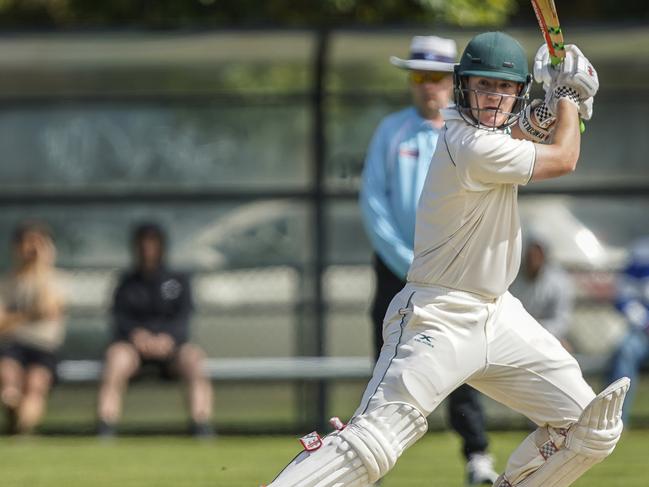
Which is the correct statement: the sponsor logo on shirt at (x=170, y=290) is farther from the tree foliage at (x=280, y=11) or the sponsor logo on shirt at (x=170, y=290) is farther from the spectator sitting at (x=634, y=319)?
the tree foliage at (x=280, y=11)

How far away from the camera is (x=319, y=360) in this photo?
35.1ft

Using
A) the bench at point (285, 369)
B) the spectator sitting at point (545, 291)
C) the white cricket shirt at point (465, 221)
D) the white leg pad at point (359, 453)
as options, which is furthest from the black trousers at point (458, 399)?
the spectator sitting at point (545, 291)

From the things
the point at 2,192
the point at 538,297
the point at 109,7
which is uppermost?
the point at 109,7

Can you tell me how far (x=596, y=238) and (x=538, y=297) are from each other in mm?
978

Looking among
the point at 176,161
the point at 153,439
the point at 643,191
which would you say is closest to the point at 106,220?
the point at 176,161

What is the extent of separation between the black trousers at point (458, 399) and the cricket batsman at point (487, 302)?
1590 millimetres

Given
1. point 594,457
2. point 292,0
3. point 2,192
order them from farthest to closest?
point 292,0 < point 2,192 < point 594,457

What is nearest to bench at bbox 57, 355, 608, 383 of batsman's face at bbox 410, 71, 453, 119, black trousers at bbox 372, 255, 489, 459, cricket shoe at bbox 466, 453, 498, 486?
black trousers at bbox 372, 255, 489, 459

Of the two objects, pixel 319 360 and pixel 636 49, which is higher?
pixel 636 49

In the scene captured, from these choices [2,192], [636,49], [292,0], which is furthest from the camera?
[292,0]

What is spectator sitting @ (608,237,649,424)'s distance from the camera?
10.4 metres

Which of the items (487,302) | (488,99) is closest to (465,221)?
(487,302)

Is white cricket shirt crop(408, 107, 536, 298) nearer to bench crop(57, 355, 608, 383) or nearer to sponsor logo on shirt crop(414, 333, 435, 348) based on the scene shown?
sponsor logo on shirt crop(414, 333, 435, 348)

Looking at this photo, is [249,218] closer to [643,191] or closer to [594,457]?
[643,191]
